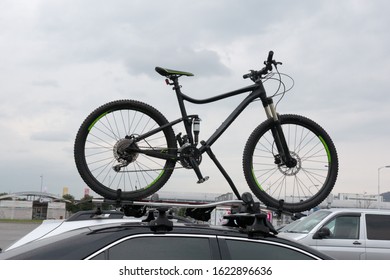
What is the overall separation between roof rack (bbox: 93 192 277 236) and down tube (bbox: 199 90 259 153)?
0.57 metres

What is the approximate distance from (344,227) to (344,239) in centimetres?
28

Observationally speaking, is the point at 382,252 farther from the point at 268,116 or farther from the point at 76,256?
the point at 76,256

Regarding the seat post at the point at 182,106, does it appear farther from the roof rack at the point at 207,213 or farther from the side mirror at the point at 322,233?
the side mirror at the point at 322,233

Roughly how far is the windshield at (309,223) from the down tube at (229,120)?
5814mm

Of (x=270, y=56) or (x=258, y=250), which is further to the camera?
(x=270, y=56)

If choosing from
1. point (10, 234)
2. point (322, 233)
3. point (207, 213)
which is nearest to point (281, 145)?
point (207, 213)

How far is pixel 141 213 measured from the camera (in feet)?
14.0

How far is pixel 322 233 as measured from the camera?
31.2 ft

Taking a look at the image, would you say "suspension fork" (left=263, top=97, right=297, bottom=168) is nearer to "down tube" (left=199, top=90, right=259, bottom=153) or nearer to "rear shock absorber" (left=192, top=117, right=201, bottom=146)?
"down tube" (left=199, top=90, right=259, bottom=153)

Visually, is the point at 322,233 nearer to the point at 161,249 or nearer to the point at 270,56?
the point at 270,56

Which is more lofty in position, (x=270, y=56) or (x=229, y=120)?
(x=270, y=56)

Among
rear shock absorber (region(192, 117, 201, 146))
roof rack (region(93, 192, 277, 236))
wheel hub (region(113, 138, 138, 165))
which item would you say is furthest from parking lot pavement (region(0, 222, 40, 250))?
rear shock absorber (region(192, 117, 201, 146))
